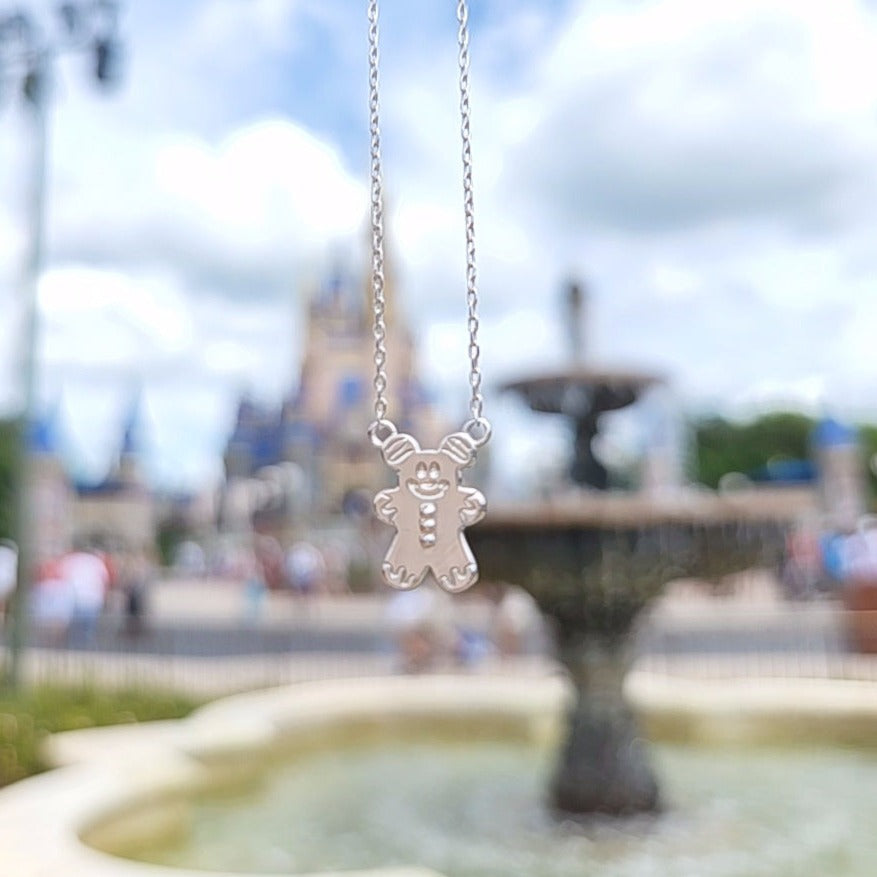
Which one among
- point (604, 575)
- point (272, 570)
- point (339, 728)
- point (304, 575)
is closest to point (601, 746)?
point (604, 575)

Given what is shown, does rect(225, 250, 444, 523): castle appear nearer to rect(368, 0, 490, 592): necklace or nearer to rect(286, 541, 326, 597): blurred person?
rect(286, 541, 326, 597): blurred person

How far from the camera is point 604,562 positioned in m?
6.47

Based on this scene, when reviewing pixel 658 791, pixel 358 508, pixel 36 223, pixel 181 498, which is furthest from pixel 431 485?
pixel 181 498

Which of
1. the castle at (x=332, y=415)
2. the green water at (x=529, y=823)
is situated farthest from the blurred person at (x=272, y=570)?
the green water at (x=529, y=823)

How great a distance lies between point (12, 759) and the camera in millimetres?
6902

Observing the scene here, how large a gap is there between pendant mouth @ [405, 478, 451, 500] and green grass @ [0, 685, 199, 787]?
5.37 metres

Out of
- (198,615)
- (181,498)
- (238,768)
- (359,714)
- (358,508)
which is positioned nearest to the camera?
(238,768)

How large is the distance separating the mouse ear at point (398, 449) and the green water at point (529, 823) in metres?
3.70

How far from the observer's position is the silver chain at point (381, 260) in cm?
298

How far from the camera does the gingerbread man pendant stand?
2.85 m

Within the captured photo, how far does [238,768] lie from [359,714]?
199cm

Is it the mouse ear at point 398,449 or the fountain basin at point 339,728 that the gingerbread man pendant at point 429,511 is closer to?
the mouse ear at point 398,449

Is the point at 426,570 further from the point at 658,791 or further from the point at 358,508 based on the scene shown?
the point at 358,508

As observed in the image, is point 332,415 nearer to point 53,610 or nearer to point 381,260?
point 53,610
